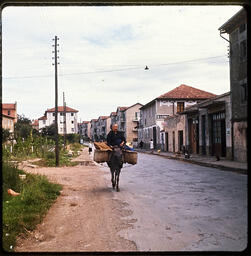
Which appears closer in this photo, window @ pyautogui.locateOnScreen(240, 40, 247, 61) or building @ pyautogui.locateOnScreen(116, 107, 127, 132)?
window @ pyautogui.locateOnScreen(240, 40, 247, 61)

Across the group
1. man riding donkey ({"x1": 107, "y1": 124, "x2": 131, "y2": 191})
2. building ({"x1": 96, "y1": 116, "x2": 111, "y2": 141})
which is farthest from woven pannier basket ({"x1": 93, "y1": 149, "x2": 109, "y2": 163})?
building ({"x1": 96, "y1": 116, "x2": 111, "y2": 141})

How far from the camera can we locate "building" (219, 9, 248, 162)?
1856 cm

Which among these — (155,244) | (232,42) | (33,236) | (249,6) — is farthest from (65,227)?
(232,42)

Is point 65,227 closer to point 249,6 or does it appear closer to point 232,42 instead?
point 249,6

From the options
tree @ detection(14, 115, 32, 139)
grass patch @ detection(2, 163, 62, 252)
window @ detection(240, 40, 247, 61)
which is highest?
window @ detection(240, 40, 247, 61)

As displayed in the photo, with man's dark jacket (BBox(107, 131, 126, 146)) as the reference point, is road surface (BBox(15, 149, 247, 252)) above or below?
below

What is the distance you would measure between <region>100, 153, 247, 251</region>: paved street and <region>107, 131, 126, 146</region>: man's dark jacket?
1.41 meters

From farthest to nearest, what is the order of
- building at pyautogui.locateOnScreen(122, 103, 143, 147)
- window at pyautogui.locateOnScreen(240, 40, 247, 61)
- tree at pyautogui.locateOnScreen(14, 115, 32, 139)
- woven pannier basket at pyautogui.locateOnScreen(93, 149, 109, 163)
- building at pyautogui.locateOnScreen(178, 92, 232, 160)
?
building at pyautogui.locateOnScreen(122, 103, 143, 147)
tree at pyautogui.locateOnScreen(14, 115, 32, 139)
building at pyautogui.locateOnScreen(178, 92, 232, 160)
window at pyautogui.locateOnScreen(240, 40, 247, 61)
woven pannier basket at pyautogui.locateOnScreen(93, 149, 109, 163)

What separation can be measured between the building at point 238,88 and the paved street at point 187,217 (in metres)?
9.69

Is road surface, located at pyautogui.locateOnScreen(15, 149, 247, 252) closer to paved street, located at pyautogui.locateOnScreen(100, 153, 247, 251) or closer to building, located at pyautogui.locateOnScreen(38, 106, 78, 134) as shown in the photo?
paved street, located at pyautogui.locateOnScreen(100, 153, 247, 251)

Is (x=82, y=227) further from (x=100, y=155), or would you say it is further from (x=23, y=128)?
(x=23, y=128)

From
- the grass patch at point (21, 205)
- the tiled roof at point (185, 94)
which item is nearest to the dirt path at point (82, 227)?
the grass patch at point (21, 205)

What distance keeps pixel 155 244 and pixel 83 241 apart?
39.9 inches

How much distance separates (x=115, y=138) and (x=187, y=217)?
3.87 meters
